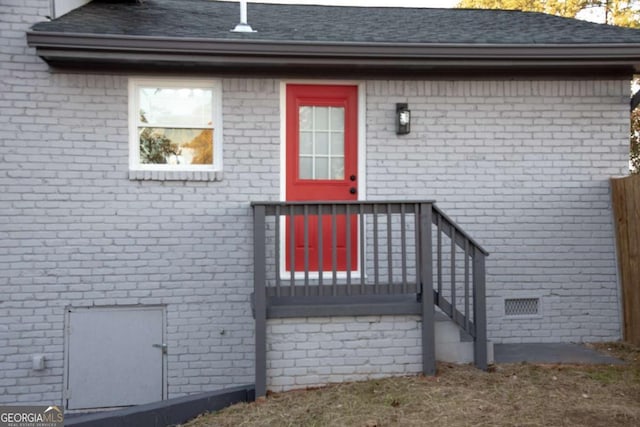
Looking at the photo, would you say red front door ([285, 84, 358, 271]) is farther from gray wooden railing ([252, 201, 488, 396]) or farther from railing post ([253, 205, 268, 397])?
railing post ([253, 205, 268, 397])

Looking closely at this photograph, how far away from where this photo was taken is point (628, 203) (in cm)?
555

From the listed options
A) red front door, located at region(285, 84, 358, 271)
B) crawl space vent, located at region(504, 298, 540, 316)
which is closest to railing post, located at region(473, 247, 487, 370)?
crawl space vent, located at region(504, 298, 540, 316)

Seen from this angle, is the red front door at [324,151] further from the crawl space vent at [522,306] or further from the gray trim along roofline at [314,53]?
the crawl space vent at [522,306]

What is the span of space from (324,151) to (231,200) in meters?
1.07

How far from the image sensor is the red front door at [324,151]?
568cm

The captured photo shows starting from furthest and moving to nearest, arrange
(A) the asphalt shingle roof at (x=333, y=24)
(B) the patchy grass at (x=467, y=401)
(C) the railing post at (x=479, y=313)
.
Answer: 1. (A) the asphalt shingle roof at (x=333, y=24)
2. (C) the railing post at (x=479, y=313)
3. (B) the patchy grass at (x=467, y=401)

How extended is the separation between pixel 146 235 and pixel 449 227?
283cm

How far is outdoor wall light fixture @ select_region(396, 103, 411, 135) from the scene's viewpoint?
18.3ft

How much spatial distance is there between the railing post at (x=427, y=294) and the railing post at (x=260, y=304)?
133cm

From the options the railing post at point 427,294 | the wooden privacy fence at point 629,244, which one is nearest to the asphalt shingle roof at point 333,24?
the wooden privacy fence at point 629,244

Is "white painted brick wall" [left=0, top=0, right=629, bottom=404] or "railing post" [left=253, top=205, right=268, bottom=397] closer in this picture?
"railing post" [left=253, top=205, right=268, bottom=397]

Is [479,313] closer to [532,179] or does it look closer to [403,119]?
[532,179]

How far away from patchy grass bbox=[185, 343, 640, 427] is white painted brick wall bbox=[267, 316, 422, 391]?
107 millimetres

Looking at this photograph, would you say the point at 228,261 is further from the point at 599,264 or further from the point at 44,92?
the point at 599,264
